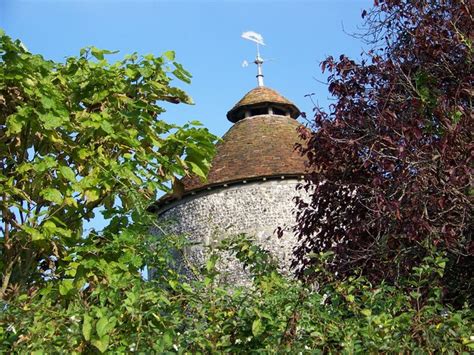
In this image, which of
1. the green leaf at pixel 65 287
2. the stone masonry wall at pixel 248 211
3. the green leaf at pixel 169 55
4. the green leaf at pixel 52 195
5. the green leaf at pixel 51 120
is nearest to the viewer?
the green leaf at pixel 65 287

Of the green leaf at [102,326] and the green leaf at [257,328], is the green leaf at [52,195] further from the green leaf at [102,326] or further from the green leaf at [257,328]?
the green leaf at [257,328]

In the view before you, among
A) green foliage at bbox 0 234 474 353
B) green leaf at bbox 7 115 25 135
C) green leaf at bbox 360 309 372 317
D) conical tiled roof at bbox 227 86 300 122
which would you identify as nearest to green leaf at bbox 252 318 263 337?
green foliage at bbox 0 234 474 353

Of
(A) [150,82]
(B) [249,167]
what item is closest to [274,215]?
(B) [249,167]

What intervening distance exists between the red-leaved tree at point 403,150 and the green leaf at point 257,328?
1965 mm

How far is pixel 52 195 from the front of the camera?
21.3 feet

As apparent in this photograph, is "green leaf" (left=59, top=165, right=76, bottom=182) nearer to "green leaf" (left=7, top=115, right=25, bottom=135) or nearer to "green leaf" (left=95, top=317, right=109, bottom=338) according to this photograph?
"green leaf" (left=7, top=115, right=25, bottom=135)

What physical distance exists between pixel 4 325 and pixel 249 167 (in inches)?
534

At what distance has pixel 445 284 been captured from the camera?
6.50 metres

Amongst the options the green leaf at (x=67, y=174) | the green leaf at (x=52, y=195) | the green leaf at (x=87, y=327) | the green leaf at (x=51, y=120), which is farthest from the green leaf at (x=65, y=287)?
the green leaf at (x=87, y=327)

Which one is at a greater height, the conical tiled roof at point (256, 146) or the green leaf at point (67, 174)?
the conical tiled roof at point (256, 146)

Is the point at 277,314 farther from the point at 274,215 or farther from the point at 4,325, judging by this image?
the point at 274,215

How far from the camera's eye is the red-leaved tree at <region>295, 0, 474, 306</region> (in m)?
6.00

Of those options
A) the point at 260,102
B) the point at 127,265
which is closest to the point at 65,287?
the point at 127,265

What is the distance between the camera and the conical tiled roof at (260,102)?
20594 mm
